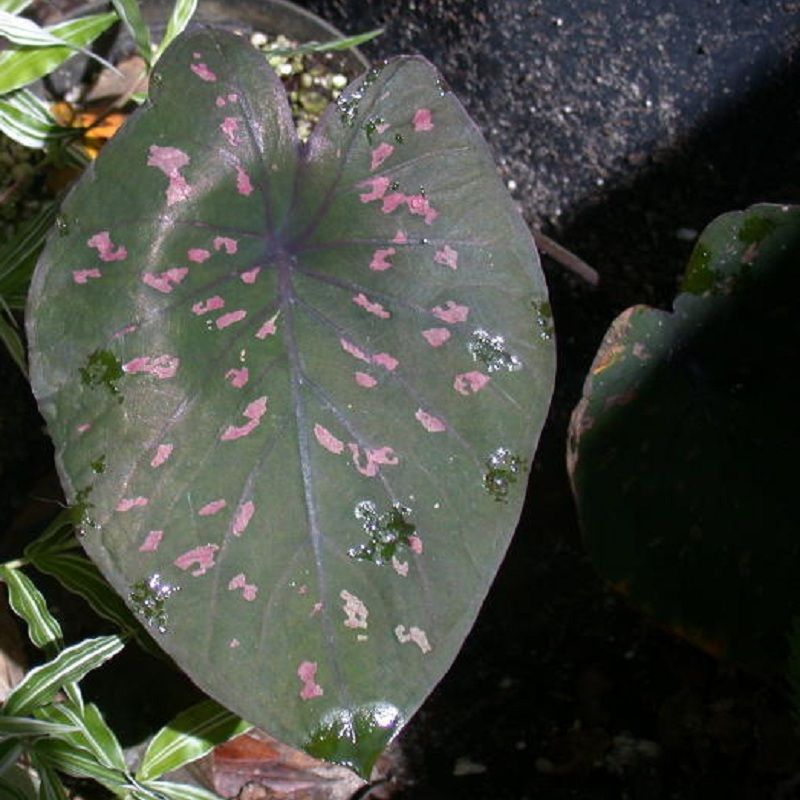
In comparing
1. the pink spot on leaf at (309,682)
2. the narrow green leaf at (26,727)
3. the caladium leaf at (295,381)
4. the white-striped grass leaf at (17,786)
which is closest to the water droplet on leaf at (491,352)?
the caladium leaf at (295,381)

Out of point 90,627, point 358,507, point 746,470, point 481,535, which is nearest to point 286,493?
A: point 358,507

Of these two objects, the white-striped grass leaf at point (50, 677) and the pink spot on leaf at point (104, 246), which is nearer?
the pink spot on leaf at point (104, 246)

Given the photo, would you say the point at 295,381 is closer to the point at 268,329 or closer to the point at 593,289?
the point at 268,329

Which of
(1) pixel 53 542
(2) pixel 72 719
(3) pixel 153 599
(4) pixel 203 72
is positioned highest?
(4) pixel 203 72

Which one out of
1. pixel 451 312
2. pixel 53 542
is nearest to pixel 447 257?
pixel 451 312

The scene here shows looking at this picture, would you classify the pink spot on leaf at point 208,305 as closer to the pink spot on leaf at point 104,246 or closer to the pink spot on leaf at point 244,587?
the pink spot on leaf at point 104,246

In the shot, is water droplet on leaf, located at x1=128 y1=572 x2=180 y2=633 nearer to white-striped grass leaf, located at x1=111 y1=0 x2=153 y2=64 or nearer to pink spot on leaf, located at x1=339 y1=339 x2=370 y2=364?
pink spot on leaf, located at x1=339 y1=339 x2=370 y2=364

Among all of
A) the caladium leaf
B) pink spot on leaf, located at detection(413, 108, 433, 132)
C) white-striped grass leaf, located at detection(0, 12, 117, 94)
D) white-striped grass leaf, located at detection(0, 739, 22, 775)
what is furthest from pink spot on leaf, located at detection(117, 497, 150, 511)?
white-striped grass leaf, located at detection(0, 12, 117, 94)
